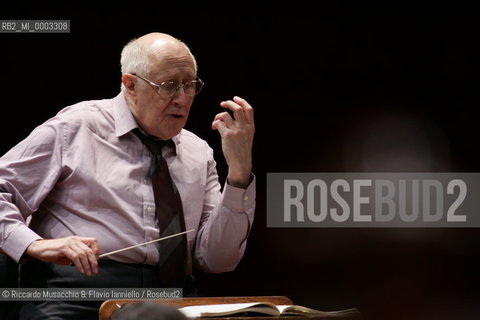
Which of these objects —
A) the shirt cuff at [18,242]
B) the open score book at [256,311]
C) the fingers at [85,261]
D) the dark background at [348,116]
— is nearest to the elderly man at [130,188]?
the shirt cuff at [18,242]


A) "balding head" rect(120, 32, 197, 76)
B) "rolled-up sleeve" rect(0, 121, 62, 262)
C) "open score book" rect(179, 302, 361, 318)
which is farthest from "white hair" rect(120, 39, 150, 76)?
"open score book" rect(179, 302, 361, 318)

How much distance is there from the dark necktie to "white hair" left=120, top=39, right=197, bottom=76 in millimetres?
175

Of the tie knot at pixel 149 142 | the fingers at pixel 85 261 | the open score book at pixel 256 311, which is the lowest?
the open score book at pixel 256 311

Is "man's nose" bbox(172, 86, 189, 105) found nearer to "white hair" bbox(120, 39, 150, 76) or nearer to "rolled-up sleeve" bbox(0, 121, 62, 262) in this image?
"white hair" bbox(120, 39, 150, 76)

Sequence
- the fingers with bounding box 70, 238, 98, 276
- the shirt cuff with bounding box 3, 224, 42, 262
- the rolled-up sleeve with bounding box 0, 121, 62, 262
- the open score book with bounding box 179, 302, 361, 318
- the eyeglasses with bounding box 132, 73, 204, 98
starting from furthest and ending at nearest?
the eyeglasses with bounding box 132, 73, 204, 98 → the rolled-up sleeve with bounding box 0, 121, 62, 262 → the shirt cuff with bounding box 3, 224, 42, 262 → the fingers with bounding box 70, 238, 98, 276 → the open score book with bounding box 179, 302, 361, 318

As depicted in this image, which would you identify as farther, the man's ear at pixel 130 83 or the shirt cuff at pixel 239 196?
the man's ear at pixel 130 83

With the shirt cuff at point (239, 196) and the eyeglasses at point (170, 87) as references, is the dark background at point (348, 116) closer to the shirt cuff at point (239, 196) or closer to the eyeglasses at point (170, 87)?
the eyeglasses at point (170, 87)

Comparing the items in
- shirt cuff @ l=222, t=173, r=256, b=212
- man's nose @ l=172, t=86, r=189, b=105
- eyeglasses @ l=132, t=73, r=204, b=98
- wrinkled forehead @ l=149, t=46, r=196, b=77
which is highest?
wrinkled forehead @ l=149, t=46, r=196, b=77

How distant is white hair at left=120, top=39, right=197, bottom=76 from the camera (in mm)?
2424

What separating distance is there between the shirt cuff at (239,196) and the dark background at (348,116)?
0.74 m

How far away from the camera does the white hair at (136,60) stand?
2424mm

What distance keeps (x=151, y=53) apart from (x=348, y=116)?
0.96 meters

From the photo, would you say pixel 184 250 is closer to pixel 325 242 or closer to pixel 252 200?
pixel 252 200

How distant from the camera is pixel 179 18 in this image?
2.98 meters
